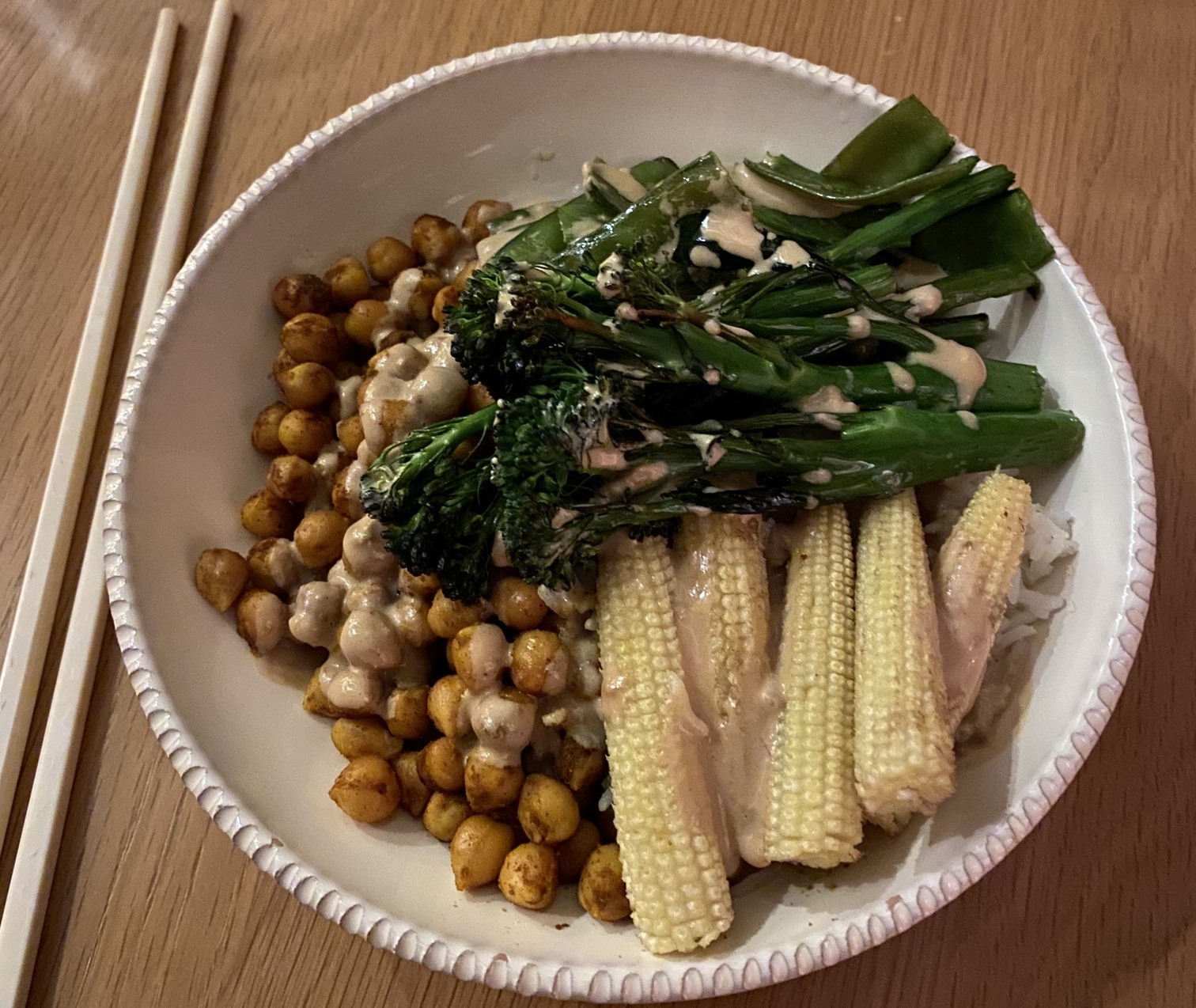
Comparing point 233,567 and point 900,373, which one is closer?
point 900,373

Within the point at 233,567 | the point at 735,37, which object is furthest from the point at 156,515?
the point at 735,37

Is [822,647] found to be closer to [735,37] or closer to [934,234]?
[934,234]

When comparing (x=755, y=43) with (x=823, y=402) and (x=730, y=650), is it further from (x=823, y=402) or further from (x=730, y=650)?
(x=730, y=650)

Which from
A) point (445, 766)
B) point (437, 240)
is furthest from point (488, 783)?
point (437, 240)

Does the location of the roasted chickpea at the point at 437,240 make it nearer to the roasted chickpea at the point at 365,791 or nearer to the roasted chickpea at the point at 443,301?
the roasted chickpea at the point at 443,301

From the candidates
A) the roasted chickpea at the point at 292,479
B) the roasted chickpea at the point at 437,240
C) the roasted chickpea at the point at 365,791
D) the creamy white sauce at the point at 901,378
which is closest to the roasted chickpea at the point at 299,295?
the roasted chickpea at the point at 437,240

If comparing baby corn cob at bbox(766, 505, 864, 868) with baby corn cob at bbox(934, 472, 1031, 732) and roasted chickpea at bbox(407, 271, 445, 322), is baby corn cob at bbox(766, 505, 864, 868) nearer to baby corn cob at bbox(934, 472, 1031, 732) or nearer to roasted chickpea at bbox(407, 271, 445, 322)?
baby corn cob at bbox(934, 472, 1031, 732)

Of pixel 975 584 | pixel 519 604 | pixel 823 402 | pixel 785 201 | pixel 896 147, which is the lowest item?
pixel 519 604
